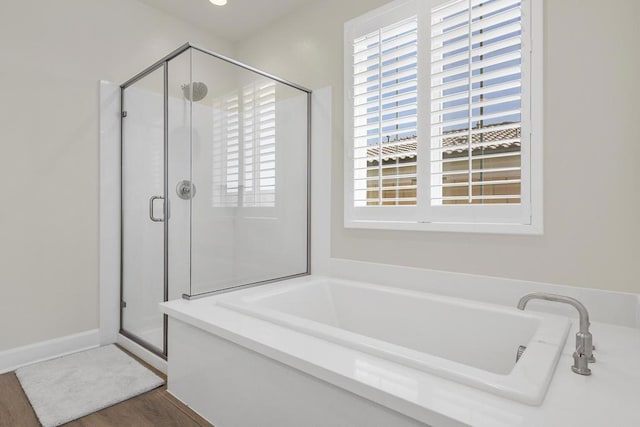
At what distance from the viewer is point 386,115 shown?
215 cm

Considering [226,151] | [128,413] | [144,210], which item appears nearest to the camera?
[128,413]

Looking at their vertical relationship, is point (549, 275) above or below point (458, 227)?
below

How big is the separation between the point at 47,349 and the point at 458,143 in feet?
9.23

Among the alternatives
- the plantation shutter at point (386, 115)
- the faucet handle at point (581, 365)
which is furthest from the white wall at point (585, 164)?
the faucet handle at point (581, 365)

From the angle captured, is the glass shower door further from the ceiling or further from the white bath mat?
the ceiling

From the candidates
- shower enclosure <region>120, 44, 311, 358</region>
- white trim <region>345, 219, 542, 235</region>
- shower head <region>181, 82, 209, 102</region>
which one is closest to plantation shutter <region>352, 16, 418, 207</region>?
white trim <region>345, 219, 542, 235</region>

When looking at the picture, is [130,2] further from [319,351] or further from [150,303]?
[319,351]

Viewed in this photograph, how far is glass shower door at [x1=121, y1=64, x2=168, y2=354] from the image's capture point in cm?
208

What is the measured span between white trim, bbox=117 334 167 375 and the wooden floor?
0.23m

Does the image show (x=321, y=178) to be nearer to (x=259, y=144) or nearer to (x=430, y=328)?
(x=259, y=144)

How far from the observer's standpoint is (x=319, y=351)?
1.16m

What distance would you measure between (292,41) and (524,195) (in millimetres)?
2036

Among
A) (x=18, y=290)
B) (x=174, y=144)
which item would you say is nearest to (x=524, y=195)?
(x=174, y=144)

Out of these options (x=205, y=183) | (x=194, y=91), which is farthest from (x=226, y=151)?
(x=194, y=91)
